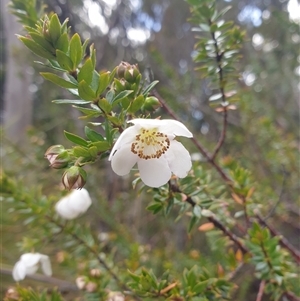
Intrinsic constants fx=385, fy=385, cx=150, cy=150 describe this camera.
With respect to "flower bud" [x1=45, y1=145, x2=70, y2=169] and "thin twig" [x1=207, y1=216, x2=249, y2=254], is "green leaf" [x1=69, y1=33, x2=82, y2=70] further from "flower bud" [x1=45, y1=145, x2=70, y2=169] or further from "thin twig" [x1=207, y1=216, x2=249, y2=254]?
"thin twig" [x1=207, y1=216, x2=249, y2=254]

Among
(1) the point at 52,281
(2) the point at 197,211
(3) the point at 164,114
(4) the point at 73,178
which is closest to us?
(4) the point at 73,178

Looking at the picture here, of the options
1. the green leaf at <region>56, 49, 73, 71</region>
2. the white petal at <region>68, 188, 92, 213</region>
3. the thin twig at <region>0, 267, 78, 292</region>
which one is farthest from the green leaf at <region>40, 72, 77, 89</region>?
the thin twig at <region>0, 267, 78, 292</region>

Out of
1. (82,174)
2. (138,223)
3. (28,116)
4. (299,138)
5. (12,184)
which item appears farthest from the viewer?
(28,116)

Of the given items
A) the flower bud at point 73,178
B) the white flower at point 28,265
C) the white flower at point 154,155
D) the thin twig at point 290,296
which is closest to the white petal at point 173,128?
the white flower at point 154,155

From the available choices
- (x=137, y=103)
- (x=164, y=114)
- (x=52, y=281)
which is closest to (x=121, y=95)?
(x=137, y=103)

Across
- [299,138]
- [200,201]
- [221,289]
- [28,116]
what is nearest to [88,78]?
[200,201]

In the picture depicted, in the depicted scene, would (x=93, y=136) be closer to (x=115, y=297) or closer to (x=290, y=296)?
(x=115, y=297)

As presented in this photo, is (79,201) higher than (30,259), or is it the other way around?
(79,201)

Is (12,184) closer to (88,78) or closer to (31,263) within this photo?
(31,263)
